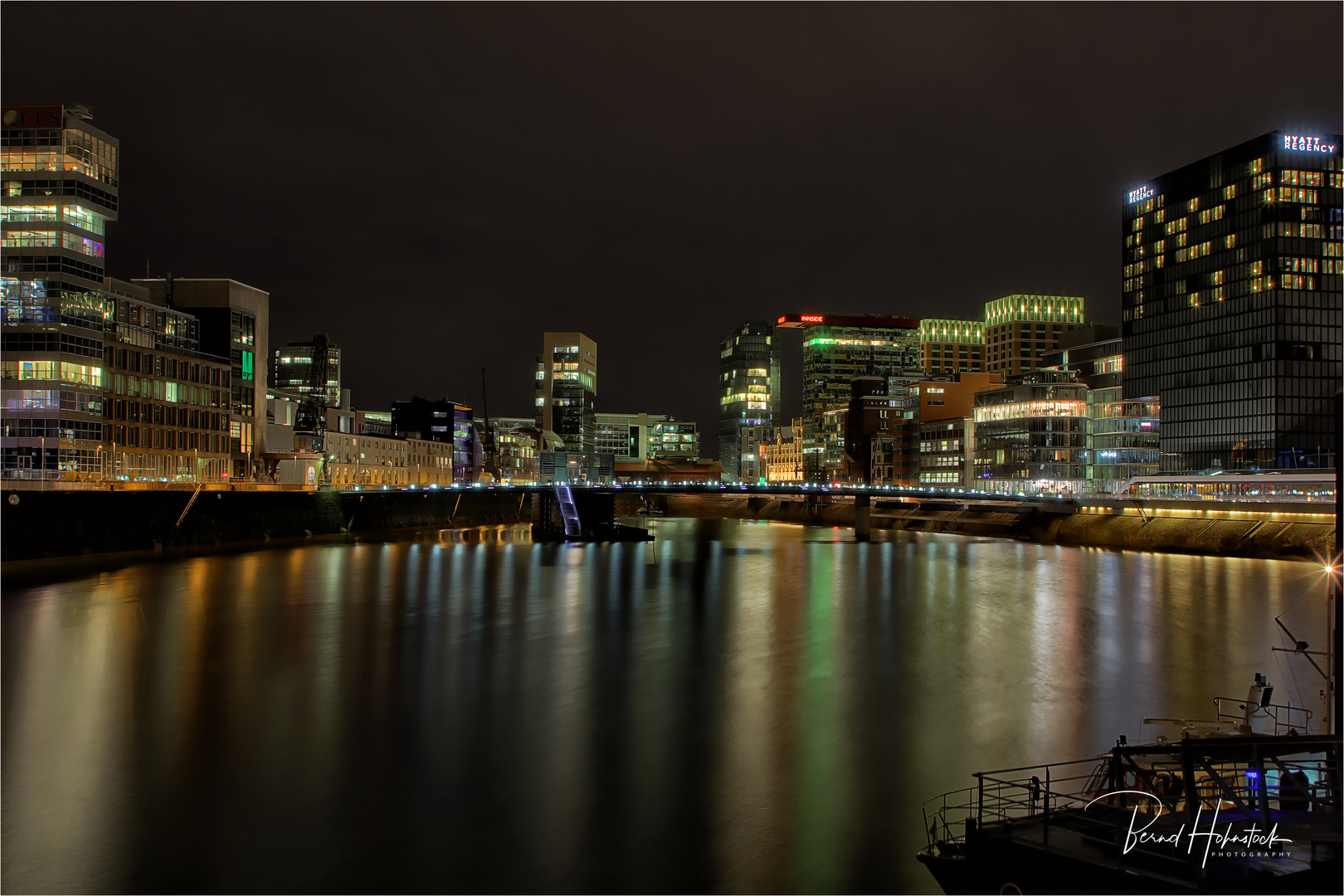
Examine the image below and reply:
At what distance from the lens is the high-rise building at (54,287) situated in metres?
63.5

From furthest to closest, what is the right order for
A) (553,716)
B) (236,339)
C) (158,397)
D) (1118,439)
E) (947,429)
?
1. (947,429)
2. (1118,439)
3. (236,339)
4. (158,397)
5. (553,716)

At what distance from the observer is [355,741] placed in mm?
20766

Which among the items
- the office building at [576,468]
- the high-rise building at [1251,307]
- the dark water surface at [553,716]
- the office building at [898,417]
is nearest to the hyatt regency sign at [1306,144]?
the high-rise building at [1251,307]

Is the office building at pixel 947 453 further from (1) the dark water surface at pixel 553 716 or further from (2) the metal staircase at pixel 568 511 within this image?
(1) the dark water surface at pixel 553 716

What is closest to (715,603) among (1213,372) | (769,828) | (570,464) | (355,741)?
(355,741)

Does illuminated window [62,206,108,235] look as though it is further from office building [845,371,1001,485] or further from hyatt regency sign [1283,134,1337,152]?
hyatt regency sign [1283,134,1337,152]

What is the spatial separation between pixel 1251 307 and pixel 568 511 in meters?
90.9

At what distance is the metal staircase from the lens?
84.9 metres

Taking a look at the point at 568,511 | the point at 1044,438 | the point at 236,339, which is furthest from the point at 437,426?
the point at 1044,438

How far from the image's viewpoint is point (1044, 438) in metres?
107

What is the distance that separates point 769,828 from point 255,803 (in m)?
9.87

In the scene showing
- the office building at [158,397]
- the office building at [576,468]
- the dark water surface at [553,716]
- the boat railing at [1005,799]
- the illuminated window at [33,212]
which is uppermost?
the illuminated window at [33,212]

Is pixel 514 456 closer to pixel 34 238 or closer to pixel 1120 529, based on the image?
pixel 34 238

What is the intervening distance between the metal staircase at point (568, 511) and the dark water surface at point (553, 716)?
33.9 m
